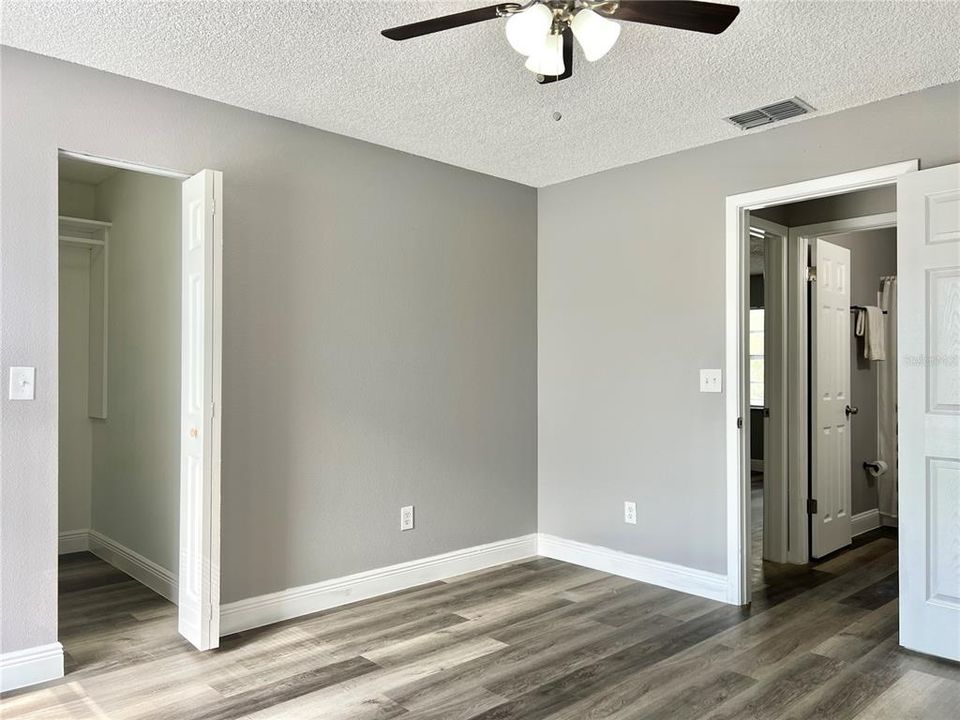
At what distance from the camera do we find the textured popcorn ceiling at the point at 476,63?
240cm

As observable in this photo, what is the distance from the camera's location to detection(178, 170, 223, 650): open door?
2.95 metres

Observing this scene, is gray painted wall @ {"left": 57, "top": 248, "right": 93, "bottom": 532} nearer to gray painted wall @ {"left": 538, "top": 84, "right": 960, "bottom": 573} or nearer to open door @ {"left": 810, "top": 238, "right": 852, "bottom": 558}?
gray painted wall @ {"left": 538, "top": 84, "right": 960, "bottom": 573}

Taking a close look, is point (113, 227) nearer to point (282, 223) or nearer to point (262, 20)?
point (282, 223)

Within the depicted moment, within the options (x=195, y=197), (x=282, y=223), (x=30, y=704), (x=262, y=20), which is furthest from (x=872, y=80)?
(x=30, y=704)

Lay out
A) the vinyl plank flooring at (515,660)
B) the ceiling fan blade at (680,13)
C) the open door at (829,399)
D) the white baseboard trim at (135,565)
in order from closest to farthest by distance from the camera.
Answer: the ceiling fan blade at (680,13) → the vinyl plank flooring at (515,660) → the white baseboard trim at (135,565) → the open door at (829,399)

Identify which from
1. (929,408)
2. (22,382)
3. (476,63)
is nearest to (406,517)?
(22,382)

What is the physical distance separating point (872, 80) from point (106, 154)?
322cm

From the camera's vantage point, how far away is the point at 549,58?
6.90 feet

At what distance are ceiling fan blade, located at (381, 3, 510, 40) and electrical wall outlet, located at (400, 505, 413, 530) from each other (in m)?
2.59

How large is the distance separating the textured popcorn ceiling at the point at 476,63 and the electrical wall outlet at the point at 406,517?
2.03m

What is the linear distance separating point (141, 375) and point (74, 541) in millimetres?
1442

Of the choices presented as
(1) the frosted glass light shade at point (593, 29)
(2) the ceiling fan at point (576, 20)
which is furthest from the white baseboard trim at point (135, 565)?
(1) the frosted glass light shade at point (593, 29)

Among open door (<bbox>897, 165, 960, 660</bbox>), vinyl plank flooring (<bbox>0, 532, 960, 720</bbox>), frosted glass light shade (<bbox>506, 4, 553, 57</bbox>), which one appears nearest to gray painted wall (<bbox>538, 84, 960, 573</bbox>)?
open door (<bbox>897, 165, 960, 660</bbox>)

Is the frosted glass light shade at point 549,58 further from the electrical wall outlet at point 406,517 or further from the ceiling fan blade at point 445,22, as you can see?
the electrical wall outlet at point 406,517
